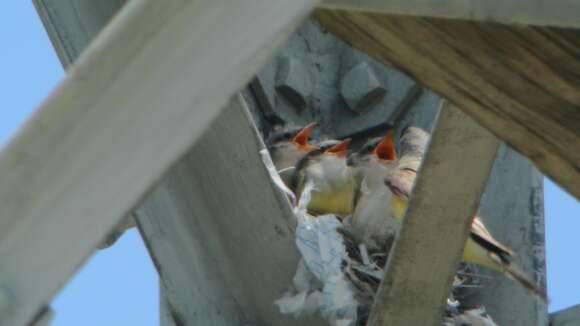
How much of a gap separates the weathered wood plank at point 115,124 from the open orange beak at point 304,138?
5.64 m

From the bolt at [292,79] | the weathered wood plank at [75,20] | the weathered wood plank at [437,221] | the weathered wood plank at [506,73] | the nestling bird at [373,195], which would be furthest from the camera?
the nestling bird at [373,195]

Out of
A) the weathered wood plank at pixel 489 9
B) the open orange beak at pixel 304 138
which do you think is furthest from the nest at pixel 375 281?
the weathered wood plank at pixel 489 9

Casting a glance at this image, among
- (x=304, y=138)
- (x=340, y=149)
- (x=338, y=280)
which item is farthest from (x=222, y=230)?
(x=304, y=138)

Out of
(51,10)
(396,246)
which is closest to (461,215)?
(396,246)

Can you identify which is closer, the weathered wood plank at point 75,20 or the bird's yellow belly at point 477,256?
the weathered wood plank at point 75,20

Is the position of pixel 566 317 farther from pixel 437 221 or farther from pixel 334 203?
pixel 334 203

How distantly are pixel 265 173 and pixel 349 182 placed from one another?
11.1 feet

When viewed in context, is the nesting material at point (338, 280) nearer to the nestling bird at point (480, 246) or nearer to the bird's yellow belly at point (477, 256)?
the bird's yellow belly at point (477, 256)

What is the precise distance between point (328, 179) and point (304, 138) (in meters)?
0.26

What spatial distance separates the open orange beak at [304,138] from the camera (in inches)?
311

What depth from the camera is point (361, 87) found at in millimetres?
6980

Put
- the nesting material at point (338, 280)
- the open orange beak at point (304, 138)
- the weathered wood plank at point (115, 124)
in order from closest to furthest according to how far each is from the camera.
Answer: the weathered wood plank at point (115, 124) < the nesting material at point (338, 280) < the open orange beak at point (304, 138)

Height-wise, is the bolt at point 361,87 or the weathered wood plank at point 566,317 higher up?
the bolt at point 361,87

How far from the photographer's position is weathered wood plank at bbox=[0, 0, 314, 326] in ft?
6.64
